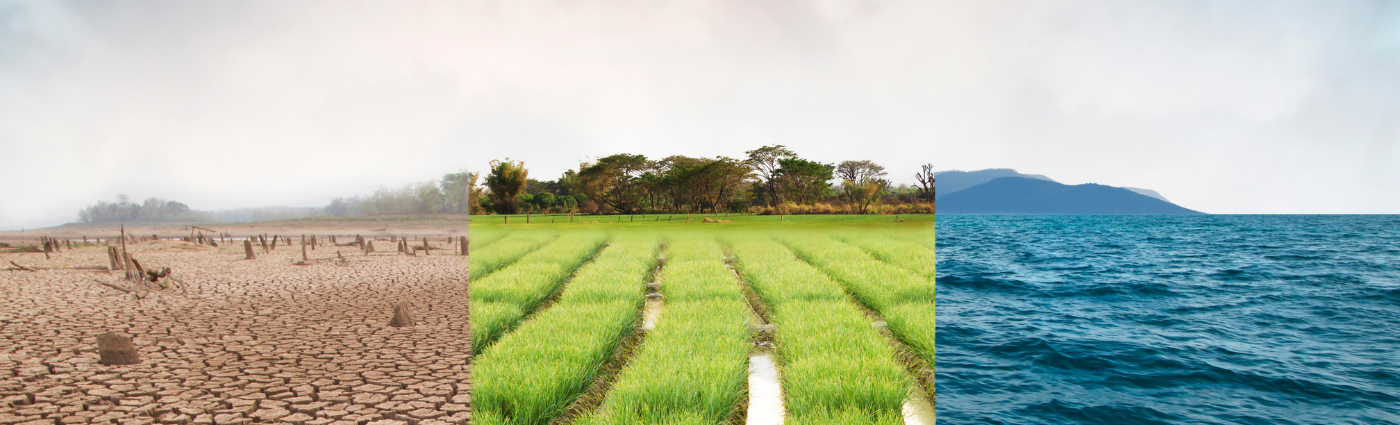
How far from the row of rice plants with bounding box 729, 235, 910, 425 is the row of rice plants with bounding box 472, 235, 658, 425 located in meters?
1.39

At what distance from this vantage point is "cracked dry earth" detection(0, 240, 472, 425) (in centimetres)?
362

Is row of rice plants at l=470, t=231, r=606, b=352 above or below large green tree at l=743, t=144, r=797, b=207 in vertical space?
below

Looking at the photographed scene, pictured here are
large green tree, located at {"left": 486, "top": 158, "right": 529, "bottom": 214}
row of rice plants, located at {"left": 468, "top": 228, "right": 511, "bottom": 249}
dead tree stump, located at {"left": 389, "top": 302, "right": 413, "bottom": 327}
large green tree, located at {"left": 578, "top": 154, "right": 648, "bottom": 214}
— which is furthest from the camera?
large green tree, located at {"left": 578, "top": 154, "right": 648, "bottom": 214}

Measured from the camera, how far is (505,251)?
437 inches

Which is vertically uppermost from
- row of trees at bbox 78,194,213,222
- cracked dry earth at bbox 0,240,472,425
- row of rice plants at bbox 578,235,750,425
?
row of trees at bbox 78,194,213,222

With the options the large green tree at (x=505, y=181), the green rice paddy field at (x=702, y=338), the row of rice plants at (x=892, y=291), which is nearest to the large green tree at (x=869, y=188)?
the green rice paddy field at (x=702, y=338)

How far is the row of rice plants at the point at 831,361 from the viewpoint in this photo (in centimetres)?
302

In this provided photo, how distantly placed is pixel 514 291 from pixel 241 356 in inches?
99.8

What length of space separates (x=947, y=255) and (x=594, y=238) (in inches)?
466

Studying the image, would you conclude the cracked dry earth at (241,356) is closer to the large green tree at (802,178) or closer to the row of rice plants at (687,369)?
the row of rice plants at (687,369)

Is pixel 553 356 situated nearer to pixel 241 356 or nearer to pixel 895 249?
pixel 241 356

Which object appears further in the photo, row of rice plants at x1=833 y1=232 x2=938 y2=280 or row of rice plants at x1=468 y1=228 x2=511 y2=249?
row of rice plants at x1=468 y1=228 x2=511 y2=249

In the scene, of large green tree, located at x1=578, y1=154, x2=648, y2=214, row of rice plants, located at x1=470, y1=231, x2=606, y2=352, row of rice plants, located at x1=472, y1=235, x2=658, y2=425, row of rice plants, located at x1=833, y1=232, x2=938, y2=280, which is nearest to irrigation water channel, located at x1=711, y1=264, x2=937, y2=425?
row of rice plants, located at x1=472, y1=235, x2=658, y2=425

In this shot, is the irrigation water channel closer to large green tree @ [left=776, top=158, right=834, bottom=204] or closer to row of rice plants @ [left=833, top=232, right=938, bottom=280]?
row of rice plants @ [left=833, top=232, right=938, bottom=280]
